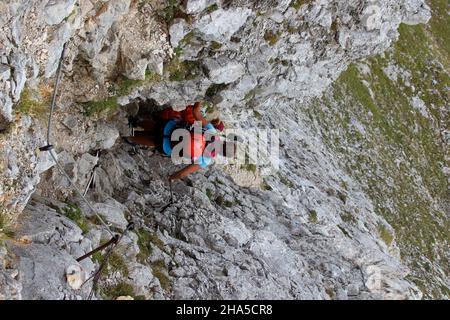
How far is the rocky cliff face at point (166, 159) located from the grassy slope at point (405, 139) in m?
16.3

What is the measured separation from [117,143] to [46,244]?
6.34 m

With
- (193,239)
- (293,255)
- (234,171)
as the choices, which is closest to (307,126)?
(234,171)

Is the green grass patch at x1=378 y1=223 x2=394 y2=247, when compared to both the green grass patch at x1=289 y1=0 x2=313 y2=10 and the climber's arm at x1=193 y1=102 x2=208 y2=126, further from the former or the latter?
the green grass patch at x1=289 y1=0 x2=313 y2=10

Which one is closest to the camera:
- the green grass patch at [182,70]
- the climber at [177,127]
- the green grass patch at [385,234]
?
the green grass patch at [182,70]

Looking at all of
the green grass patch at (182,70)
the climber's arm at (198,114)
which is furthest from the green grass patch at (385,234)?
the green grass patch at (182,70)

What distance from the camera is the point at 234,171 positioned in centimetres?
1883

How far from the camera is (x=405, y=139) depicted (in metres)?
42.5

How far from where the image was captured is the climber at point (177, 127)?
13640mm

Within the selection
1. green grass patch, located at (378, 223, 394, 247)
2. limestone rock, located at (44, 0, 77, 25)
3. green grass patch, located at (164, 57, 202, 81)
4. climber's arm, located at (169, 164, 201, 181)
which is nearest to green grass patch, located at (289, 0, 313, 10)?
green grass patch, located at (164, 57, 202, 81)

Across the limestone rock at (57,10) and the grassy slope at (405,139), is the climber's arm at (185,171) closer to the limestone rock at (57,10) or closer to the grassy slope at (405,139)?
the limestone rock at (57,10)

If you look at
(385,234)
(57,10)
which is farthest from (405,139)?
(57,10)

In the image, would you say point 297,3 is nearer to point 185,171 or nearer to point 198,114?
point 198,114

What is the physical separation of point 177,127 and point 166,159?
2530mm
